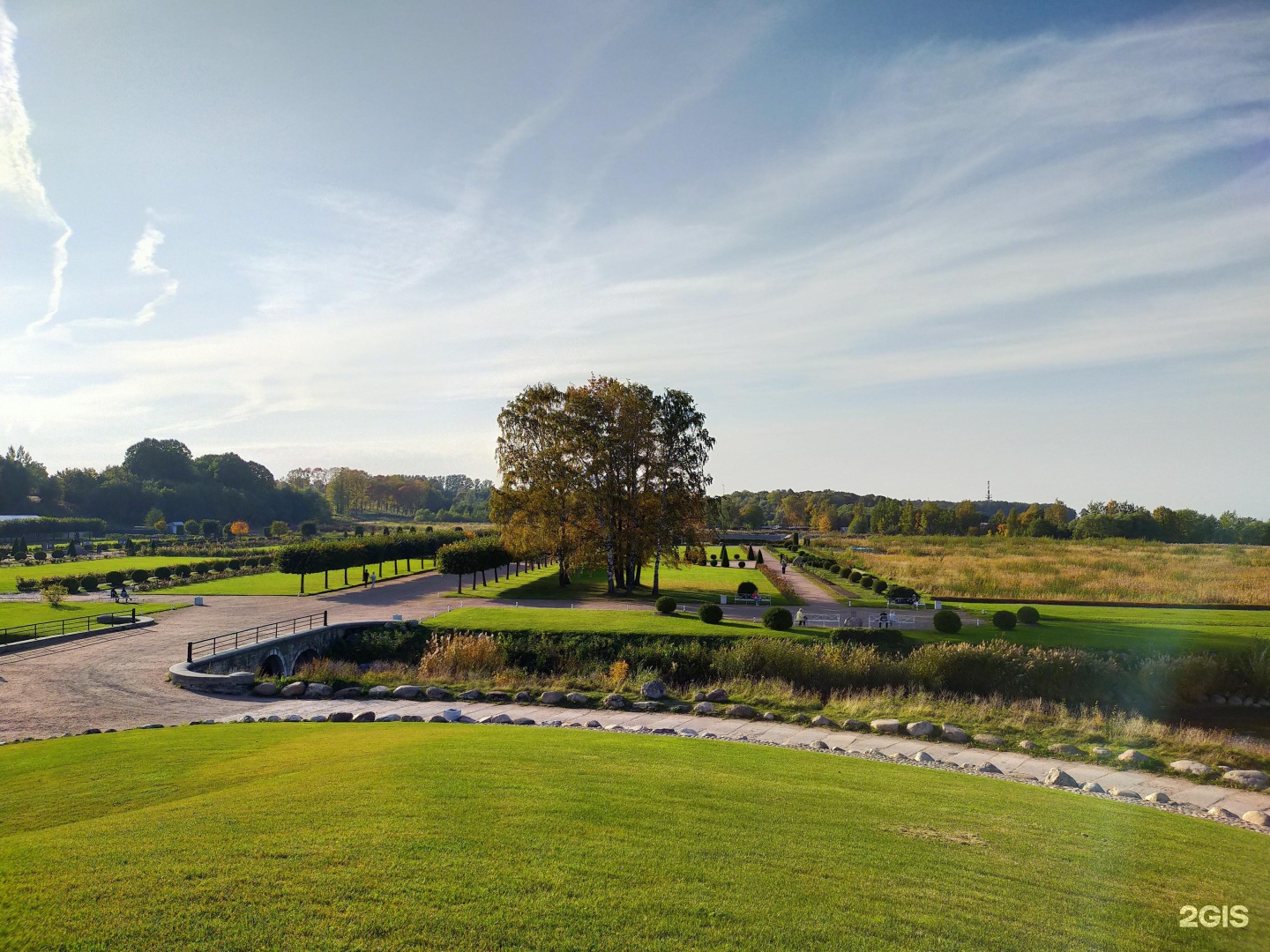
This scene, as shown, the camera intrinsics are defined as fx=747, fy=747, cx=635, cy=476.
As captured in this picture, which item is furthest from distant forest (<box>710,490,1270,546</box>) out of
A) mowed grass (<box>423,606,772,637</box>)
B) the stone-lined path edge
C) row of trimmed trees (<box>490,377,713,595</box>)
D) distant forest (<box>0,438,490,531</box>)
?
distant forest (<box>0,438,490,531</box>)

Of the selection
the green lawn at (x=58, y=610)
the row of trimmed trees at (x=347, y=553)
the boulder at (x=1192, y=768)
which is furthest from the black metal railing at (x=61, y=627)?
the boulder at (x=1192, y=768)

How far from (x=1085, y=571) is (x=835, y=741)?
1618 inches

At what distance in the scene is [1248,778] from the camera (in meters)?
13.5

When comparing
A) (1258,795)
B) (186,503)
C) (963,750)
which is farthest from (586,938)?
(186,503)

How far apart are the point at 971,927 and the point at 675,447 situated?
124 ft

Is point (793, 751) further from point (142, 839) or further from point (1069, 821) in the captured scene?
point (142, 839)

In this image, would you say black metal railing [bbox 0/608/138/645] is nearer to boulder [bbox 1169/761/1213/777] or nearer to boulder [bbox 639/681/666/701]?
boulder [bbox 639/681/666/701]

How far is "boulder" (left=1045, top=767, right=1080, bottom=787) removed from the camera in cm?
1261

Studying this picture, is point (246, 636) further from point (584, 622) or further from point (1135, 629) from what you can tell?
point (1135, 629)

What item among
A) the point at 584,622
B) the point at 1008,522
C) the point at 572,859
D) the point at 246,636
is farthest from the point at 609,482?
the point at 1008,522

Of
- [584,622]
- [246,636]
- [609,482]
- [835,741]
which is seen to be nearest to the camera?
[835,741]

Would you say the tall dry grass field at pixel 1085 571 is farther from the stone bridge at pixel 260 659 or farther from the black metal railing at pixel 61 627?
the black metal railing at pixel 61 627

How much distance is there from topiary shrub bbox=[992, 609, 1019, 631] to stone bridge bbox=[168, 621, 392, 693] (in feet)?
78.4

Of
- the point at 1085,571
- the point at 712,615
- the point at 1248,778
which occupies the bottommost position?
the point at 1248,778
